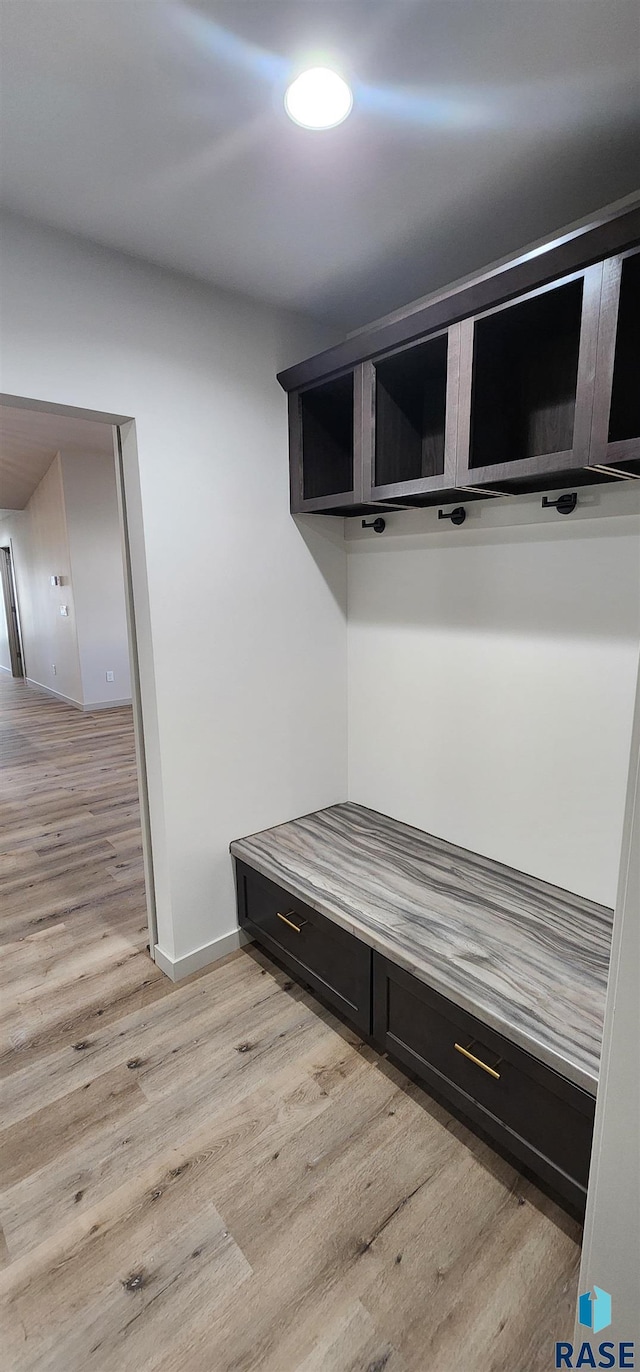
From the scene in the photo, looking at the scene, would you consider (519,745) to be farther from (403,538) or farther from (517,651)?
(403,538)

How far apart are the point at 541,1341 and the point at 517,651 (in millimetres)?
1670

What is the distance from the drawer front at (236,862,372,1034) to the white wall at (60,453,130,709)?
460 centimetres

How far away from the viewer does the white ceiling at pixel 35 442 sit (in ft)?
15.3

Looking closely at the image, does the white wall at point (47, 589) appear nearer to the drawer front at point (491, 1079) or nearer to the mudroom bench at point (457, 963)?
the mudroom bench at point (457, 963)

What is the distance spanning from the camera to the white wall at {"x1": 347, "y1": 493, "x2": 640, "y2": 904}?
1707mm

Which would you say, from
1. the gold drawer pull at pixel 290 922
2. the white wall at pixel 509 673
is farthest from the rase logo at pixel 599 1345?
the gold drawer pull at pixel 290 922

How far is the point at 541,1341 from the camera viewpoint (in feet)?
3.88

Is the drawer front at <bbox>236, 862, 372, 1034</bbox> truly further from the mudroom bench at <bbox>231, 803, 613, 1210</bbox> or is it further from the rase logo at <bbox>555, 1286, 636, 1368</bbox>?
the rase logo at <bbox>555, 1286, 636, 1368</bbox>

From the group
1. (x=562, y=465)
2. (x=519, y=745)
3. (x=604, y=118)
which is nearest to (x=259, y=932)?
(x=519, y=745)

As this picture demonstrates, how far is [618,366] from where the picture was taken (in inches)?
52.9

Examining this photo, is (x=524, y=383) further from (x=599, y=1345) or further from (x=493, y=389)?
(x=599, y=1345)

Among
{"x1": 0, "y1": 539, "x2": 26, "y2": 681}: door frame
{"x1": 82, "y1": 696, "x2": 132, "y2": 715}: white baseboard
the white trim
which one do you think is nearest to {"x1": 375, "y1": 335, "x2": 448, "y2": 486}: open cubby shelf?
the white trim

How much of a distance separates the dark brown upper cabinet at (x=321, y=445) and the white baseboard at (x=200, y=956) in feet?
5.91

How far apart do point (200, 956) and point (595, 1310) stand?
177 cm
